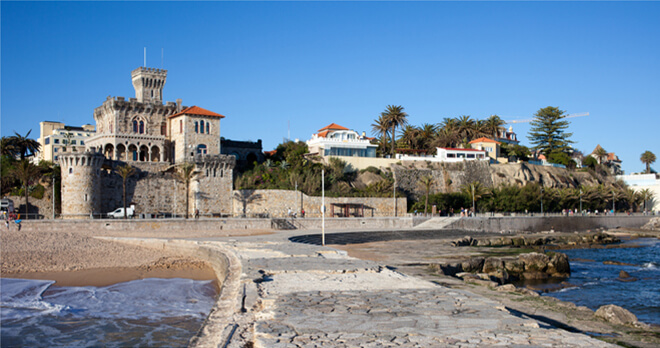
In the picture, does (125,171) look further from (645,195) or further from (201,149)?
(645,195)

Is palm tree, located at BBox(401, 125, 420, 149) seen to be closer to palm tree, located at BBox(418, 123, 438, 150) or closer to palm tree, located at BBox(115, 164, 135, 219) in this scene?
palm tree, located at BBox(418, 123, 438, 150)

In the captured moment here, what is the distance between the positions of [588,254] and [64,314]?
102 feet

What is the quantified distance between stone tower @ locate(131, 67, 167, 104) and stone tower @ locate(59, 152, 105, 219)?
37.0 ft

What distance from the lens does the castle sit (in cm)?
4381

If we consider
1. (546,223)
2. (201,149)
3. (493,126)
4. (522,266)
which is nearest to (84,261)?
(522,266)

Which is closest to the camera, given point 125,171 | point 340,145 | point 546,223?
point 125,171

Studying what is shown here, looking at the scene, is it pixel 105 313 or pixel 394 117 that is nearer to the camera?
pixel 105 313

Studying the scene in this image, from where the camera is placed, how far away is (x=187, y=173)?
46.4 meters

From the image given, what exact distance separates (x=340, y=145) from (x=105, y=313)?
49.2m

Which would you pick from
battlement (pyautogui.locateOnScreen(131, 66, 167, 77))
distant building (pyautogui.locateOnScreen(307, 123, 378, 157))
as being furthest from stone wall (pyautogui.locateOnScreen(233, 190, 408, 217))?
battlement (pyautogui.locateOnScreen(131, 66, 167, 77))

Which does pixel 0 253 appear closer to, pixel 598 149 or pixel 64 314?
pixel 64 314

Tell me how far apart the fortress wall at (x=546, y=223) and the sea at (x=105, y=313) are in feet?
109

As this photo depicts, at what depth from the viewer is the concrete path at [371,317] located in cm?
761

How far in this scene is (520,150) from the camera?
80375 millimetres
